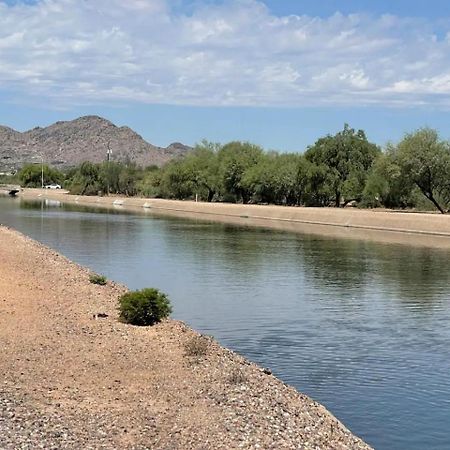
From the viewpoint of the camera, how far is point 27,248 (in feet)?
120

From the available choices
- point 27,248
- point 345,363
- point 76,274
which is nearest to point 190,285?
point 76,274

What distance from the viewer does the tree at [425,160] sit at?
70.6m

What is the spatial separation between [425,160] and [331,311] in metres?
49.8

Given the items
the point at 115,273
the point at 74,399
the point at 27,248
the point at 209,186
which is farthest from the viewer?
the point at 209,186

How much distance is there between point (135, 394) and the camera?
39.5 ft

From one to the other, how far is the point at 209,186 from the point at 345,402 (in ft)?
349

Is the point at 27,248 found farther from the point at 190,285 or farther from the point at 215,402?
the point at 215,402

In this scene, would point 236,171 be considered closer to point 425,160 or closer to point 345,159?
point 345,159

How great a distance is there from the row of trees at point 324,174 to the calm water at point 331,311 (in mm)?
22945

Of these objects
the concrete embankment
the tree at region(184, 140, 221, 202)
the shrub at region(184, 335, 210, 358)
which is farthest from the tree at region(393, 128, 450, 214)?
the shrub at region(184, 335, 210, 358)

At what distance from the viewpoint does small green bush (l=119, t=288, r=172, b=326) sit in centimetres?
1812

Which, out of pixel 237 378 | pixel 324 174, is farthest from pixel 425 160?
pixel 237 378

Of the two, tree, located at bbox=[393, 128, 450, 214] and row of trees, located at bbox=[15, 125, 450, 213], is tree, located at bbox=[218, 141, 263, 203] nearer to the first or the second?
row of trees, located at bbox=[15, 125, 450, 213]

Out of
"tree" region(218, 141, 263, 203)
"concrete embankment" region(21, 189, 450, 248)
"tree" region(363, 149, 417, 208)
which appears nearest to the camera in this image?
"concrete embankment" region(21, 189, 450, 248)
